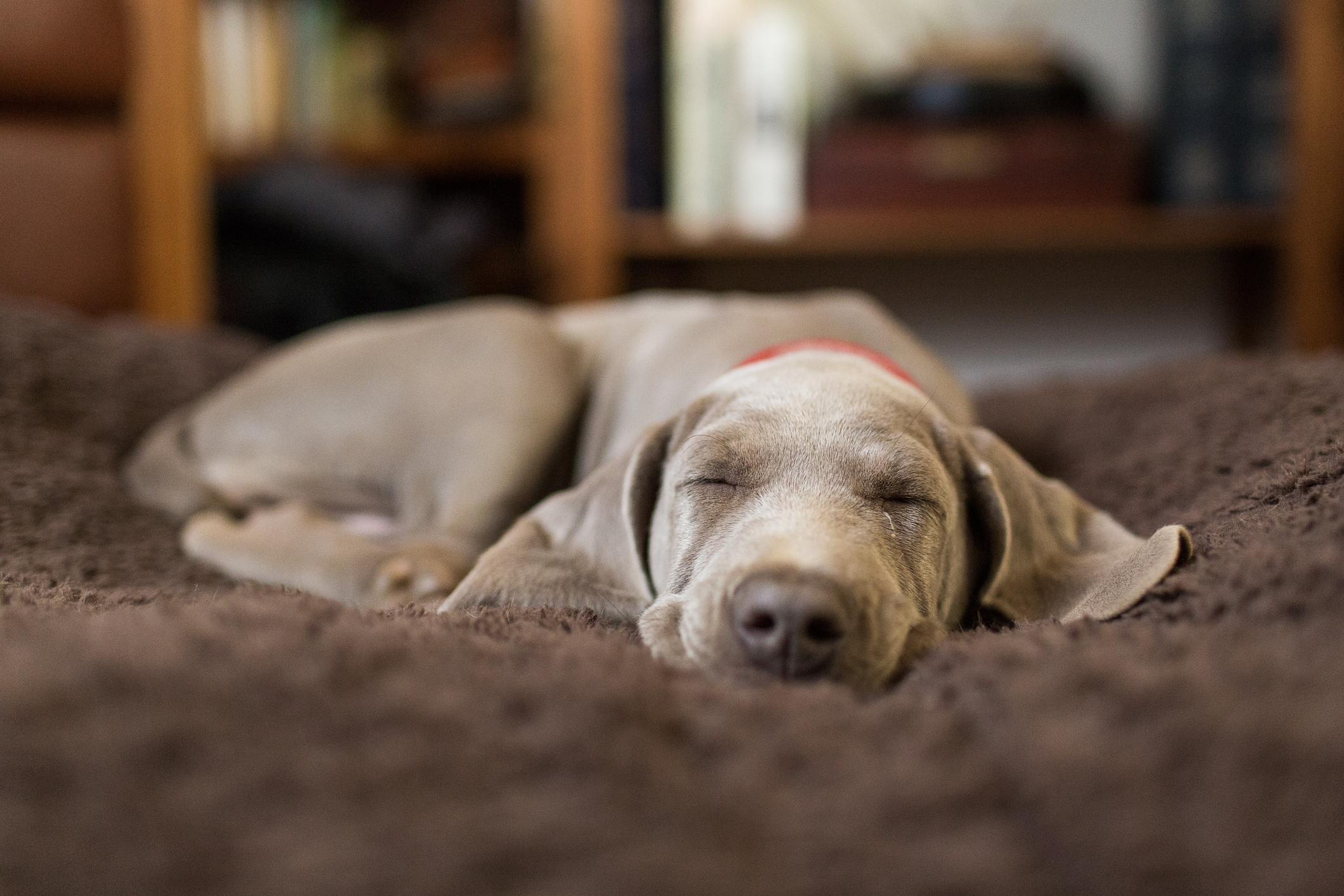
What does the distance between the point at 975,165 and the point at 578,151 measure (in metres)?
1.20

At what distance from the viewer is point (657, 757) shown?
78cm

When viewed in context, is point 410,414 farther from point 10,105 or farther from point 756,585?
point 10,105

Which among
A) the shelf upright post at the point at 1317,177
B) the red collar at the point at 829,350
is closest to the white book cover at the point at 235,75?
the red collar at the point at 829,350

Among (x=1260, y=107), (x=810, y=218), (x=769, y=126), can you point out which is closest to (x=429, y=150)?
(x=769, y=126)

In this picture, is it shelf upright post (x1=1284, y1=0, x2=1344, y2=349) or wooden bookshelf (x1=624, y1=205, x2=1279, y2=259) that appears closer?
shelf upright post (x1=1284, y1=0, x2=1344, y2=349)

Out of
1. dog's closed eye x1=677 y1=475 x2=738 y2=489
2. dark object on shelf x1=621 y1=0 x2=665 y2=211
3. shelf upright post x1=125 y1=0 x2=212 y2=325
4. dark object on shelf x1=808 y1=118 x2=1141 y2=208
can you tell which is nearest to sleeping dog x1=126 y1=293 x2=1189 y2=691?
dog's closed eye x1=677 y1=475 x2=738 y2=489

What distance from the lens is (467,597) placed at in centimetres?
131

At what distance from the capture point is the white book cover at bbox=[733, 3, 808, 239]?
133 inches

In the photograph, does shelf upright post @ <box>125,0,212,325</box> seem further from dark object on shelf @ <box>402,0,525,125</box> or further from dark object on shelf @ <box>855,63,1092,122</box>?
dark object on shelf @ <box>855,63,1092,122</box>

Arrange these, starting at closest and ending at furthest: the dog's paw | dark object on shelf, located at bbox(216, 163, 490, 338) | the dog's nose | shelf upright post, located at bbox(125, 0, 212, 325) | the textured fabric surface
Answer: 1. the textured fabric surface
2. the dog's nose
3. the dog's paw
4. shelf upright post, located at bbox(125, 0, 212, 325)
5. dark object on shelf, located at bbox(216, 163, 490, 338)

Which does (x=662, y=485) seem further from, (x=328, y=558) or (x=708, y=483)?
(x=328, y=558)

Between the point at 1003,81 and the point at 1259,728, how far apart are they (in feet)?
9.83

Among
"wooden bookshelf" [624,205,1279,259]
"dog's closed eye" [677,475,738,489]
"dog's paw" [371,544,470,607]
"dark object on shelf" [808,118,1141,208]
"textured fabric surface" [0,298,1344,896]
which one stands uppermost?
"dark object on shelf" [808,118,1141,208]

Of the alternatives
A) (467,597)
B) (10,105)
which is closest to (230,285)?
(10,105)
